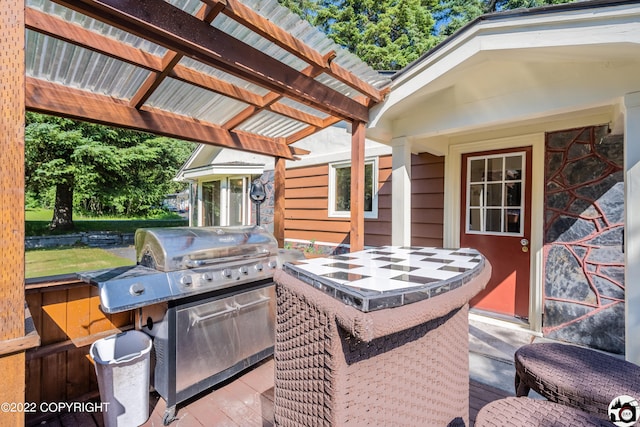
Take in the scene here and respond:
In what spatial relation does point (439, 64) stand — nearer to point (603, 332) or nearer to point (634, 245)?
point (634, 245)

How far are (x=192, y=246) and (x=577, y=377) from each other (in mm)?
2447

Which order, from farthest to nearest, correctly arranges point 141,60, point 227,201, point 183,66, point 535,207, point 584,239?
point 227,201 → point 535,207 → point 584,239 → point 183,66 → point 141,60

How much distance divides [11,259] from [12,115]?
1.84 ft

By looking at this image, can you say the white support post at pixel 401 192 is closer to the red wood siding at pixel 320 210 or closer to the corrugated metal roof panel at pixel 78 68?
the red wood siding at pixel 320 210

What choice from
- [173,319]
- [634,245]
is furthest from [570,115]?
[173,319]

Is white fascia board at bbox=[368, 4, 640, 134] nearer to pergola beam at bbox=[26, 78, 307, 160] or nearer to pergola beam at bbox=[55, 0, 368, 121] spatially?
pergola beam at bbox=[55, 0, 368, 121]

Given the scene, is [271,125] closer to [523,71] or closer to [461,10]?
[523,71]

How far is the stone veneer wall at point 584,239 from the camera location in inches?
121

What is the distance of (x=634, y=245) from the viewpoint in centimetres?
219

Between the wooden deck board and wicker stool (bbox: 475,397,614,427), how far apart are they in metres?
1.16

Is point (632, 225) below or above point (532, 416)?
above

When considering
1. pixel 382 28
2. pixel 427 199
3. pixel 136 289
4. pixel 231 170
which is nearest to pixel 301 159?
pixel 427 199

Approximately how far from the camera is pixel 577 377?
1399mm

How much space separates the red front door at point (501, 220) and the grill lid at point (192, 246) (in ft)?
9.53
